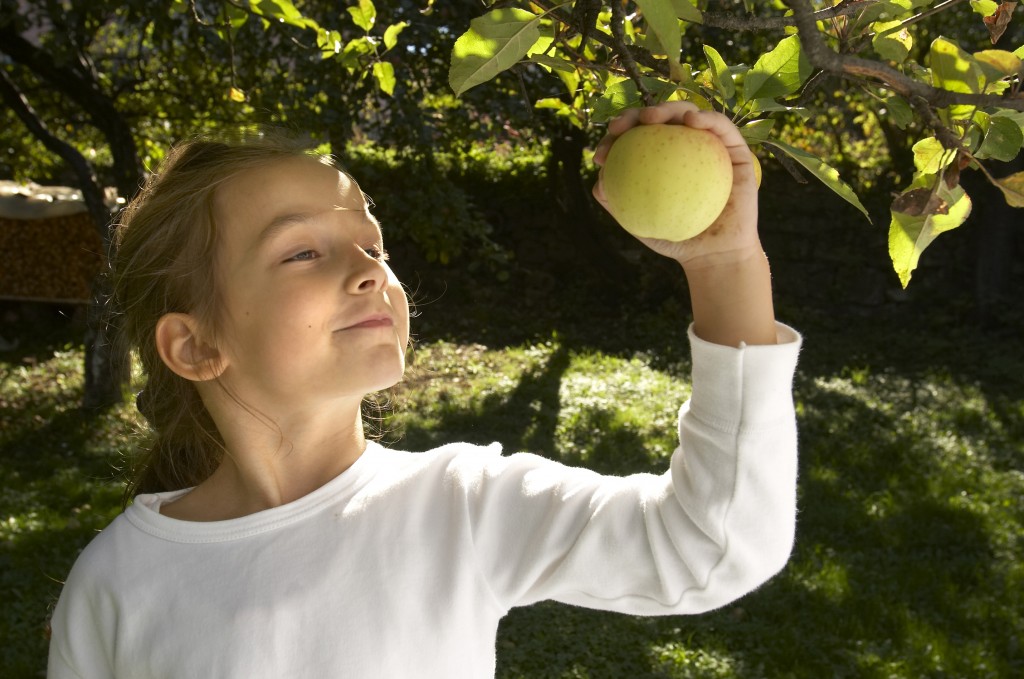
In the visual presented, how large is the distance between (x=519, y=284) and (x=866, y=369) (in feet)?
10.5

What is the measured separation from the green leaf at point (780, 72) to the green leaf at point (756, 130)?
1.1 inches

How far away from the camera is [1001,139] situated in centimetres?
93

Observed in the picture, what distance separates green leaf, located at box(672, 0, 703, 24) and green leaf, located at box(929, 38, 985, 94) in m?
0.26

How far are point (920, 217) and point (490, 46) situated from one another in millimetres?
458

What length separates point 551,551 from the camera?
1.11 metres

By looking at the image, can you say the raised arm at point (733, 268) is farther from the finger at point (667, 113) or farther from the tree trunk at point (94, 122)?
the tree trunk at point (94, 122)

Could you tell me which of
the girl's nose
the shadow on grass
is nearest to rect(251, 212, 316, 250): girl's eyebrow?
the girl's nose

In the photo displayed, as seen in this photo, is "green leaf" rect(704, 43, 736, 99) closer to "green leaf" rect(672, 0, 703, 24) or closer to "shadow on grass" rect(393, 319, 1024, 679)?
"green leaf" rect(672, 0, 703, 24)

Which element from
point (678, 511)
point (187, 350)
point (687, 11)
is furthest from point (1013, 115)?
point (187, 350)

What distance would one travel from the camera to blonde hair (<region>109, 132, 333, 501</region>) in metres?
1.35

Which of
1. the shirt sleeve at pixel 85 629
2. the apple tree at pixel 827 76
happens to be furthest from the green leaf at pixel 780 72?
the shirt sleeve at pixel 85 629

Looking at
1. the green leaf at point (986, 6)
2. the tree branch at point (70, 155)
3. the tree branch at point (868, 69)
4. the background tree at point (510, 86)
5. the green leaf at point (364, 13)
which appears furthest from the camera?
the tree branch at point (70, 155)

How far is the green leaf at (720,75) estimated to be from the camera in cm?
88

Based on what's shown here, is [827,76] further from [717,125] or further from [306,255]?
[306,255]
